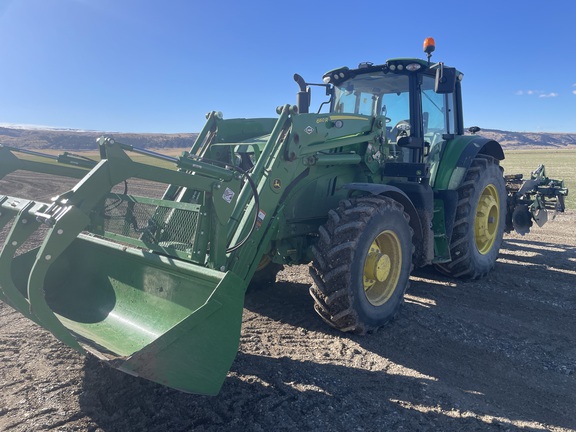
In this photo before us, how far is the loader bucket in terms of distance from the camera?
8.84 feet

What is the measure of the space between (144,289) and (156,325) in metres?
0.37

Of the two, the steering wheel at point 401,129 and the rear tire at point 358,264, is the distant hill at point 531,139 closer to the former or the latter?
the steering wheel at point 401,129

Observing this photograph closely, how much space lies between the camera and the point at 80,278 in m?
4.20

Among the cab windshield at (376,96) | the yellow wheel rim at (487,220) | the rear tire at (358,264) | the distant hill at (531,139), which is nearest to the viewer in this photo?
the rear tire at (358,264)

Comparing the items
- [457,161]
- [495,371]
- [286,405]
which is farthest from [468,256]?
[286,405]

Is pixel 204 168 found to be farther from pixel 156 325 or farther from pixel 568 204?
pixel 568 204

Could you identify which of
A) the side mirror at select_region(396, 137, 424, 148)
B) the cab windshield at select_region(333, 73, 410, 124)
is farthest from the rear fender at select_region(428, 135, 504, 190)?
the cab windshield at select_region(333, 73, 410, 124)

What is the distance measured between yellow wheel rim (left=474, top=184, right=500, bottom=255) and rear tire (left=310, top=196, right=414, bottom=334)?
2.61m

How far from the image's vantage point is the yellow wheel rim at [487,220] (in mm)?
6703

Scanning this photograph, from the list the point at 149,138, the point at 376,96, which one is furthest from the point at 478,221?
the point at 149,138

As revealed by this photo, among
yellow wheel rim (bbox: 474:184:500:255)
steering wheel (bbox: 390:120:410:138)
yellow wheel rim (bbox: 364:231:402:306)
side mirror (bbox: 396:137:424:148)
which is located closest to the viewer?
yellow wheel rim (bbox: 364:231:402:306)

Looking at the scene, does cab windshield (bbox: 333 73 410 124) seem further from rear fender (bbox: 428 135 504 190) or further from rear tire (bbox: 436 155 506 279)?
rear tire (bbox: 436 155 506 279)

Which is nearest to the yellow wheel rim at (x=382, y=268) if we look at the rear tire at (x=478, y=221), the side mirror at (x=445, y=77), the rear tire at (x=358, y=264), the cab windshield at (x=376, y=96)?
the rear tire at (x=358, y=264)

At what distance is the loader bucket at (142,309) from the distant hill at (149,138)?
72795 mm
